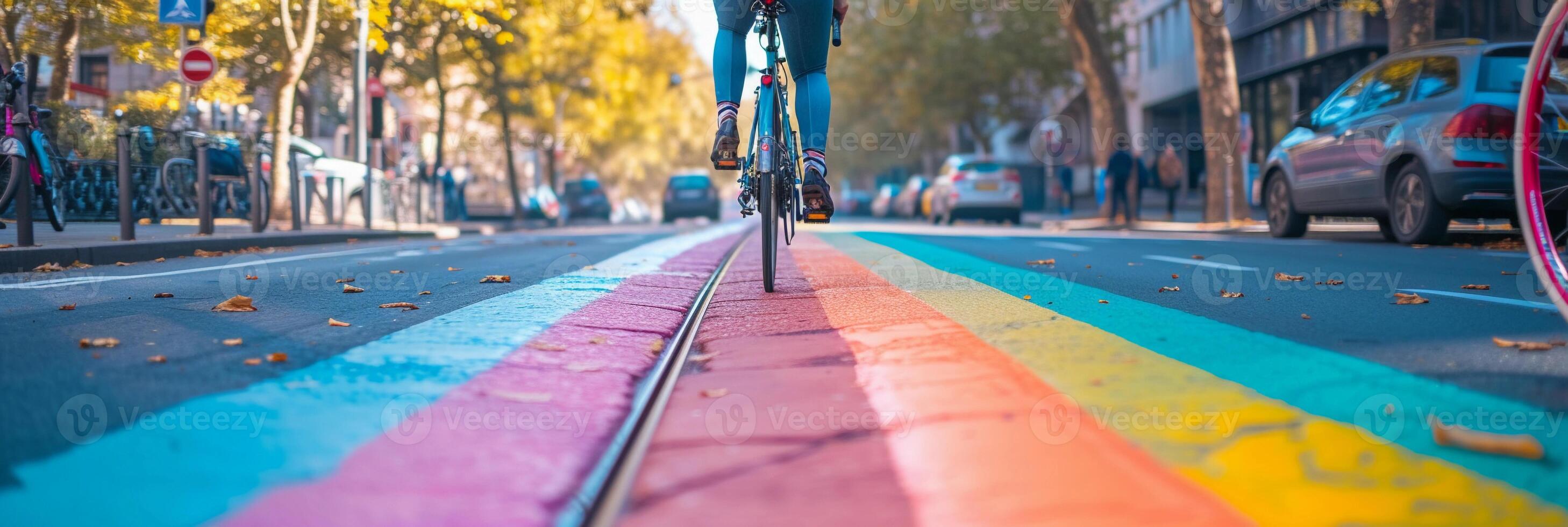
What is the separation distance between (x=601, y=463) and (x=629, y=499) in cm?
23

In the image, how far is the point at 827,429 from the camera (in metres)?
2.83

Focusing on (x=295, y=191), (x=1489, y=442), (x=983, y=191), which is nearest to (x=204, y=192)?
(x=295, y=191)

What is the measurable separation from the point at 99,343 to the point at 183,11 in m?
11.7

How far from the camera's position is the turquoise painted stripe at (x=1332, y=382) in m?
2.44

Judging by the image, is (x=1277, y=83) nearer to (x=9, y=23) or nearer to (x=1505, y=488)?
(x=9, y=23)

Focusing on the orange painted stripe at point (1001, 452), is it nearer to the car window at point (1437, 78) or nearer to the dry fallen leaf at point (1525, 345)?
the dry fallen leaf at point (1525, 345)

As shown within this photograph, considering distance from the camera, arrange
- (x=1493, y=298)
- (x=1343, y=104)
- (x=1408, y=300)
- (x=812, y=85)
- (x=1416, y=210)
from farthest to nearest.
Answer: (x=1343, y=104), (x=1416, y=210), (x=812, y=85), (x=1493, y=298), (x=1408, y=300)

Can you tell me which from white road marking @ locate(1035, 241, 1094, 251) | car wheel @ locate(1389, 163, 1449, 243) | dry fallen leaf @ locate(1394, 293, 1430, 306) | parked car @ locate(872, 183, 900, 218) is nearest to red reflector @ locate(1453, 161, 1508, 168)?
car wheel @ locate(1389, 163, 1449, 243)

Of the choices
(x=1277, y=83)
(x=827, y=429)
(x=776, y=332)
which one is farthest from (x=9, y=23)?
(x=1277, y=83)

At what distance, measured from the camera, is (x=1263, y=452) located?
2547 mm

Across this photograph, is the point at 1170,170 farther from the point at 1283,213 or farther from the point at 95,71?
the point at 95,71

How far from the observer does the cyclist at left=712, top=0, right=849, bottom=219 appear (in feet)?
20.3

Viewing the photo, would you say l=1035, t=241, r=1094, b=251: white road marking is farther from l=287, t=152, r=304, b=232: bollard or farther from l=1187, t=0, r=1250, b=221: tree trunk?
l=1187, t=0, r=1250, b=221: tree trunk

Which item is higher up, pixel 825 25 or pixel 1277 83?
pixel 1277 83
